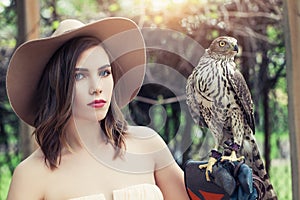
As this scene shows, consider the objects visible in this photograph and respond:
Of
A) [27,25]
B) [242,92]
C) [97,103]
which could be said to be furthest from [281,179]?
[97,103]

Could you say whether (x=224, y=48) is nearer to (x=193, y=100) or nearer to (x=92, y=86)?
(x=193, y=100)

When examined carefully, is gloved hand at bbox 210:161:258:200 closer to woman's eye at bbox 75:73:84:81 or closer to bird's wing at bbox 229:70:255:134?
bird's wing at bbox 229:70:255:134

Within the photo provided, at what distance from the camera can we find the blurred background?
11.3 ft

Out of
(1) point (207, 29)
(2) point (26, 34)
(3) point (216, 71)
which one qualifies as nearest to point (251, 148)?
(3) point (216, 71)

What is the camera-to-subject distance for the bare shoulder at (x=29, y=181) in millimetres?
1657

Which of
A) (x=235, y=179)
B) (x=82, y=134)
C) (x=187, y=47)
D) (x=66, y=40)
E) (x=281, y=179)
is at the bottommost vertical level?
(x=281, y=179)

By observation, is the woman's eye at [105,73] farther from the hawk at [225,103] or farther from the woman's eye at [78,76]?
the hawk at [225,103]

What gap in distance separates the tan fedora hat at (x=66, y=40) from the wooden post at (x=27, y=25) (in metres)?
0.77

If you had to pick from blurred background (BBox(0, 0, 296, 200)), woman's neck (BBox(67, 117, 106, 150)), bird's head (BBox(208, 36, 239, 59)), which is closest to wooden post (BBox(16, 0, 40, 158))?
blurred background (BBox(0, 0, 296, 200))

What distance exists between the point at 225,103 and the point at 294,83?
1.58 feet

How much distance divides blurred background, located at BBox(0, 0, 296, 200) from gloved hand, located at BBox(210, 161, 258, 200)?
1539mm

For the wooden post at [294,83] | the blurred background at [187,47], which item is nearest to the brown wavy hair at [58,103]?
the wooden post at [294,83]

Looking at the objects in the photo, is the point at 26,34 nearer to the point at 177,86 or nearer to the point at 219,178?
the point at 177,86

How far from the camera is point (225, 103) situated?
164 centimetres
